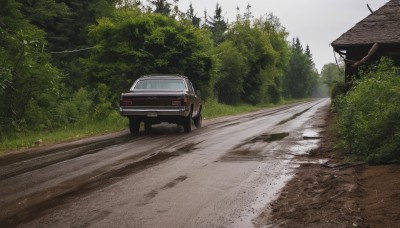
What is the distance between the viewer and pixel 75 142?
11.9 meters

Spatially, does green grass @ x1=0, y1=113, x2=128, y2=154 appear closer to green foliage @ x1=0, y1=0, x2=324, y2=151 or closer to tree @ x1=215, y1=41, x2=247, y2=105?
green foliage @ x1=0, y1=0, x2=324, y2=151

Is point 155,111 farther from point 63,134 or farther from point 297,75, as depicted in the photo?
point 297,75

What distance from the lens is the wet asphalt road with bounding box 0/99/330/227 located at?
190 inches

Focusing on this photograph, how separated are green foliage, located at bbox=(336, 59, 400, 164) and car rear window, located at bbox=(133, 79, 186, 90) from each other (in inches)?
247

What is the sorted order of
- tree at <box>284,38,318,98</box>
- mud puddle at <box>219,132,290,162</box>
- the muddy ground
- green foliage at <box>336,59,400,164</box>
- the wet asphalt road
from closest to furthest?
the muddy ground → the wet asphalt road → green foliage at <box>336,59,400,164</box> → mud puddle at <box>219,132,290,162</box> → tree at <box>284,38,318,98</box>

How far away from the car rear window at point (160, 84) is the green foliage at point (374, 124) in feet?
20.6

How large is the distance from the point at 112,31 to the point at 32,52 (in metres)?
8.15

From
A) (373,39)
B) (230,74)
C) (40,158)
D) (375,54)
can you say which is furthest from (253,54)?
(40,158)

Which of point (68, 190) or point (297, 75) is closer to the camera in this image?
point (68, 190)

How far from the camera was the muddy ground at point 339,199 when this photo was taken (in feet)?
14.8

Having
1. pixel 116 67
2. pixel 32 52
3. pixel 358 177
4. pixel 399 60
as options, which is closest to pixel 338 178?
pixel 358 177

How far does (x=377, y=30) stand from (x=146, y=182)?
45.0 feet

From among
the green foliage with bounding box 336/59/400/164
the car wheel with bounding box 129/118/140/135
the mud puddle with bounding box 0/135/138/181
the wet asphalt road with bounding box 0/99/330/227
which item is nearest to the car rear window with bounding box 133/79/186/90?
the car wheel with bounding box 129/118/140/135

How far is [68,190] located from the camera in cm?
607
